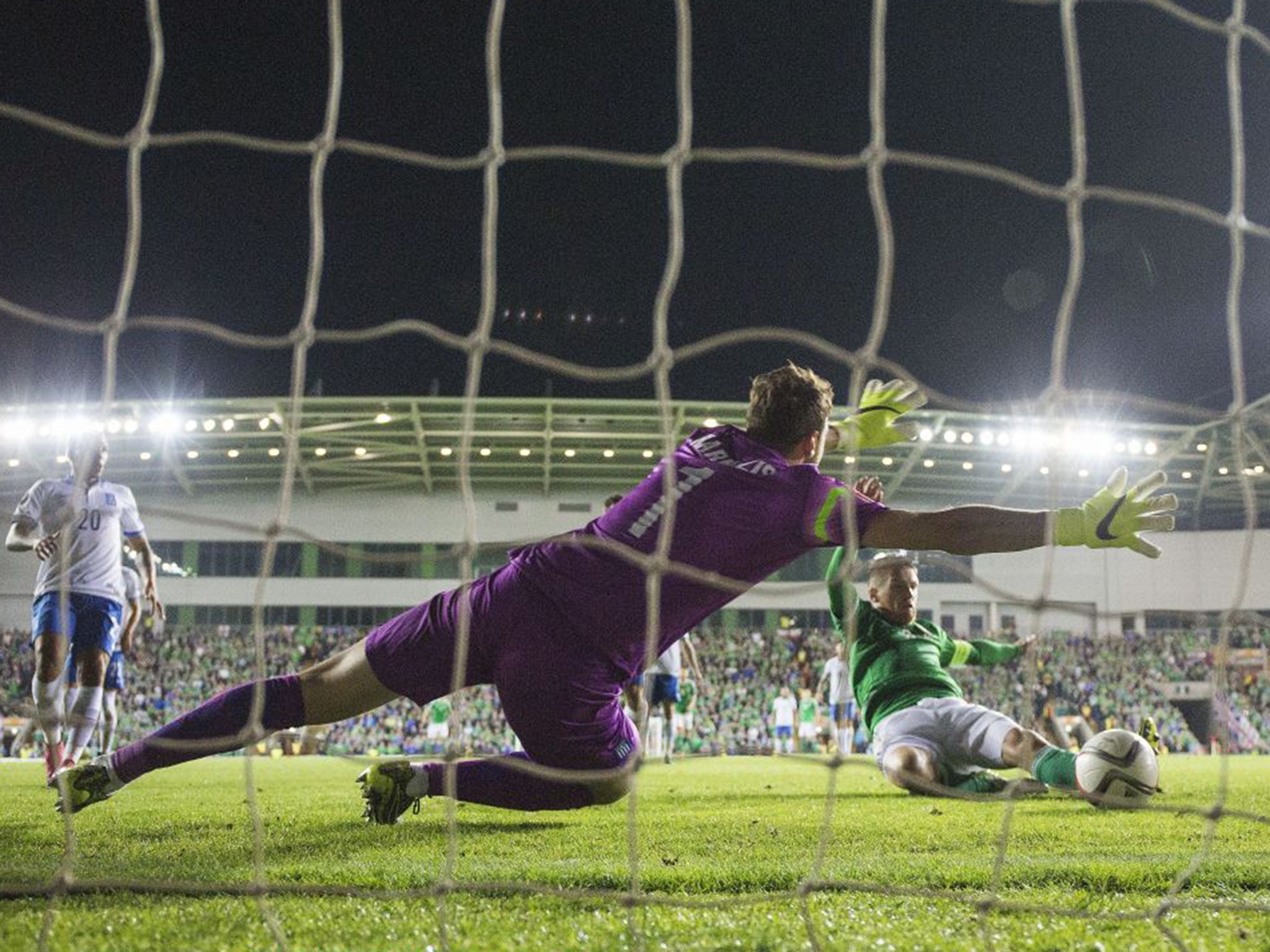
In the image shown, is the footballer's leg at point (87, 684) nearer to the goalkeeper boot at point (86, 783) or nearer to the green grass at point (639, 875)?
the green grass at point (639, 875)

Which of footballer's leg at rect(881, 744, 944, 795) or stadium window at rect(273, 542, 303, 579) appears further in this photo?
stadium window at rect(273, 542, 303, 579)

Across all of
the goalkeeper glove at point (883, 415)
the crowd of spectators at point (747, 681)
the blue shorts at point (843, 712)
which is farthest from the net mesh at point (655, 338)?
the crowd of spectators at point (747, 681)

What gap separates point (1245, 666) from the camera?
27.6m

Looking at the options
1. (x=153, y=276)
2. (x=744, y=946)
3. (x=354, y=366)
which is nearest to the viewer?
(x=744, y=946)

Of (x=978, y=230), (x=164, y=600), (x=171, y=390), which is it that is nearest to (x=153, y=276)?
(x=171, y=390)

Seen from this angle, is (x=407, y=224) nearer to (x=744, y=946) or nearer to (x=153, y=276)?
(x=153, y=276)

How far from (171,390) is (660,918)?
111 ft

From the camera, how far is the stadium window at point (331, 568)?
32.2 meters

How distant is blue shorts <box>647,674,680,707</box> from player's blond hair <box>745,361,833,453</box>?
8100mm

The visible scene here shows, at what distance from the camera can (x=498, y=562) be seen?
102 ft

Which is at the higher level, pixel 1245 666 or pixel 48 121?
pixel 48 121

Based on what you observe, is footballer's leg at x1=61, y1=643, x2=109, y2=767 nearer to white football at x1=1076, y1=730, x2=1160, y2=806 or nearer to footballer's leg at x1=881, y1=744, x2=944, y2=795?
footballer's leg at x1=881, y1=744, x2=944, y2=795

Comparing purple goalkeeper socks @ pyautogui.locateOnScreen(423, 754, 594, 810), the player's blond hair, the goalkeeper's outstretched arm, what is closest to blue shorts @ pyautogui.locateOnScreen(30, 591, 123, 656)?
purple goalkeeper socks @ pyautogui.locateOnScreen(423, 754, 594, 810)

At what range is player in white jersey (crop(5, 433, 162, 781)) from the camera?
18.7 feet
